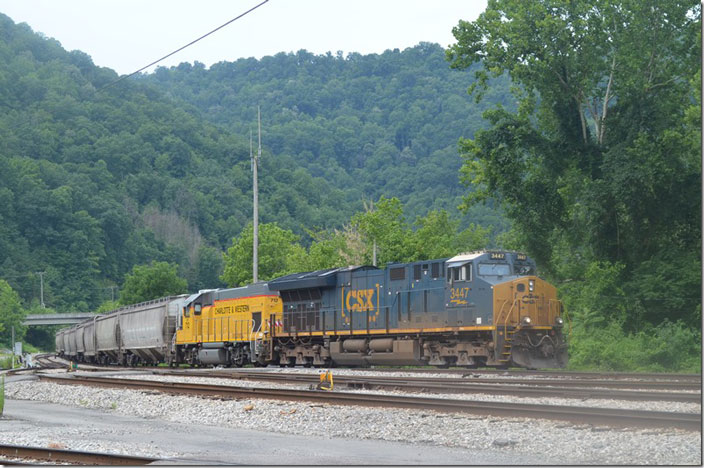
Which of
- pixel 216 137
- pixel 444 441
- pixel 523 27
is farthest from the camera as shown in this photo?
pixel 216 137

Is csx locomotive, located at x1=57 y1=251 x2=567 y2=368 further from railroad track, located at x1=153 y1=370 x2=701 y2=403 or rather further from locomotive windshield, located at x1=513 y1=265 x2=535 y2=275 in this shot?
railroad track, located at x1=153 y1=370 x2=701 y2=403

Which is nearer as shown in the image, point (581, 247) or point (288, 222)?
point (581, 247)

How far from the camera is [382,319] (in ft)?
98.1

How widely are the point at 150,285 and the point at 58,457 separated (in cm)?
9641

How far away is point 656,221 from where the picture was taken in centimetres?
3216

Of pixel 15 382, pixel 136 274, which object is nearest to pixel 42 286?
pixel 136 274

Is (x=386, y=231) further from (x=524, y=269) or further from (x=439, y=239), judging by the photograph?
(x=524, y=269)

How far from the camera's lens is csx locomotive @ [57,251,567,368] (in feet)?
85.7

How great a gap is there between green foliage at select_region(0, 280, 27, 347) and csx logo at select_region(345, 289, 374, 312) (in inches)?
3127

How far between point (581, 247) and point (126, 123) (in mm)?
128151

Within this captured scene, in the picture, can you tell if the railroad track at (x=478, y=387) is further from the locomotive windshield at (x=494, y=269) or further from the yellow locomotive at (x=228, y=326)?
the yellow locomotive at (x=228, y=326)

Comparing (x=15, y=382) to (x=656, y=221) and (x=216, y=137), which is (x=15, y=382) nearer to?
(x=656, y=221)

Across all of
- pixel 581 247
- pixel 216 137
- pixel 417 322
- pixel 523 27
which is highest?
pixel 216 137

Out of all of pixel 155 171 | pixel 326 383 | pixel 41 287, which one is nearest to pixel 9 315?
pixel 41 287
